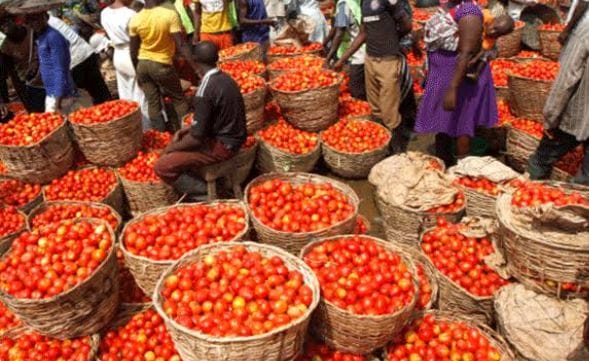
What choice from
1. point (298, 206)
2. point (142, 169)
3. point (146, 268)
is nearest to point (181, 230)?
point (146, 268)

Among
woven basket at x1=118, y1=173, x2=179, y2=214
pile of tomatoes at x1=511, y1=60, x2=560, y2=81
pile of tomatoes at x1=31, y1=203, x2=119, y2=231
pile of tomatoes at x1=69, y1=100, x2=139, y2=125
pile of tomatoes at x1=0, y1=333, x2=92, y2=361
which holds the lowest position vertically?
woven basket at x1=118, y1=173, x2=179, y2=214

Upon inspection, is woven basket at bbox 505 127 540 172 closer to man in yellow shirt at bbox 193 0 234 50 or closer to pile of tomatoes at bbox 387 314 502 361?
pile of tomatoes at bbox 387 314 502 361

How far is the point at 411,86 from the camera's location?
23.7 ft

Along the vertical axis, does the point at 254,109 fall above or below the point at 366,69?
A: below

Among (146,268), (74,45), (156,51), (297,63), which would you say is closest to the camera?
(146,268)

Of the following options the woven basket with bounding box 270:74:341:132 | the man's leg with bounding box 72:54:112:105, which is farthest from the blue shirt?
the woven basket with bounding box 270:74:341:132

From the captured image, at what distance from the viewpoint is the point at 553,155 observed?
196 inches

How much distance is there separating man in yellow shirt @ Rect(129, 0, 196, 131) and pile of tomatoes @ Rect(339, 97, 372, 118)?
7.99 feet

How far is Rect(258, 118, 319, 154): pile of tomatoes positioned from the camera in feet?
20.5

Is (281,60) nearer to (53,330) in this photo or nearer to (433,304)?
(433,304)

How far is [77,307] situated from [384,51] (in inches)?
202

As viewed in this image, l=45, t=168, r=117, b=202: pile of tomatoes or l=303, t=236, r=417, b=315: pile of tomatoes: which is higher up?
l=303, t=236, r=417, b=315: pile of tomatoes

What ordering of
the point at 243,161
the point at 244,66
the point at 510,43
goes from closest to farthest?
the point at 243,161
the point at 244,66
the point at 510,43

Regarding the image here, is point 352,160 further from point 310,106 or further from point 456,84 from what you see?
point 456,84
